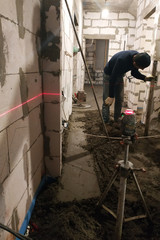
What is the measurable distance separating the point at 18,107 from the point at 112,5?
6270 millimetres

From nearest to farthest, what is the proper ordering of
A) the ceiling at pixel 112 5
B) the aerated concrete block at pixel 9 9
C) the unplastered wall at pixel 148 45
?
1. the aerated concrete block at pixel 9 9
2. the unplastered wall at pixel 148 45
3. the ceiling at pixel 112 5

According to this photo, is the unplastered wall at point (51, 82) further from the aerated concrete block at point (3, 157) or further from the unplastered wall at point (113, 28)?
the unplastered wall at point (113, 28)

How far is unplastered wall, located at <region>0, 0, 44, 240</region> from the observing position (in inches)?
37.4

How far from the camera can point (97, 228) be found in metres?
1.35

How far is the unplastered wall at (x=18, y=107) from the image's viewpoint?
0.95m

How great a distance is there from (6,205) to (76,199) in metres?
0.79

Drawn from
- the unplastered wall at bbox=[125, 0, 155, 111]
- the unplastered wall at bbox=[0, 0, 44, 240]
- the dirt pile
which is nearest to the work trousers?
the unplastered wall at bbox=[125, 0, 155, 111]

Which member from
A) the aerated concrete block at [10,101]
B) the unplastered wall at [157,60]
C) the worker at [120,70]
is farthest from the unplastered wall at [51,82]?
the unplastered wall at [157,60]

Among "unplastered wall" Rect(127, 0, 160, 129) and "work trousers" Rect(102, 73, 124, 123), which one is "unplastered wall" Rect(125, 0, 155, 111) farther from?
"work trousers" Rect(102, 73, 124, 123)

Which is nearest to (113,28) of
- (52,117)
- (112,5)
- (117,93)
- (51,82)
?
(112,5)

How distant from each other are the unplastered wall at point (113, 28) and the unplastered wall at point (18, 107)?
18.4 feet

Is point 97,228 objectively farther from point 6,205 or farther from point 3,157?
point 3,157

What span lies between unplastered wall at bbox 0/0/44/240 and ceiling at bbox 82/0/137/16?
5.21 meters

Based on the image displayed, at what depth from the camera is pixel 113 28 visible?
6.40m
